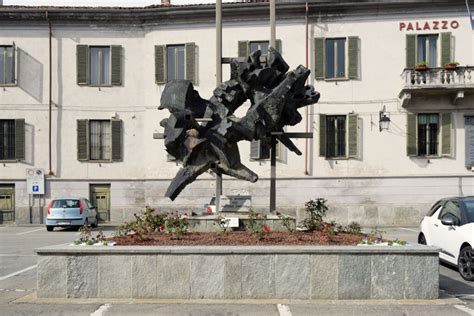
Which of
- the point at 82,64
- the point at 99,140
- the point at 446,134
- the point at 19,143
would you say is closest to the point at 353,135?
the point at 446,134

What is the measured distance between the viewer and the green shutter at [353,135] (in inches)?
975

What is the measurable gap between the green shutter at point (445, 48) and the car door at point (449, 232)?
1502 centimetres

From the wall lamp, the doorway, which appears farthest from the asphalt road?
the doorway

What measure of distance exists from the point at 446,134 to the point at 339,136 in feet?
16.5

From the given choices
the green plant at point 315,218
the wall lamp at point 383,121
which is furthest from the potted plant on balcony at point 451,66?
the green plant at point 315,218

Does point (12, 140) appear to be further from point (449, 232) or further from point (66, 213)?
point (449, 232)

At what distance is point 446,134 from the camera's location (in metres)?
24.5

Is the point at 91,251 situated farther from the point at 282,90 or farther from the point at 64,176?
the point at 64,176

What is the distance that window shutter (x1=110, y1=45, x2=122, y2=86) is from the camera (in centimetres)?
2633

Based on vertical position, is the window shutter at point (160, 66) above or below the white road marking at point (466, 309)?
above

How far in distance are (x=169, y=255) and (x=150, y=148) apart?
1848 centimetres

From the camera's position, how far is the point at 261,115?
1111 centimetres

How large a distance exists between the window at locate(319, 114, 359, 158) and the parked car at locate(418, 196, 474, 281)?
12653mm

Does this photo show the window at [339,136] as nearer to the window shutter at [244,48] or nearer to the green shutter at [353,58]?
the green shutter at [353,58]
